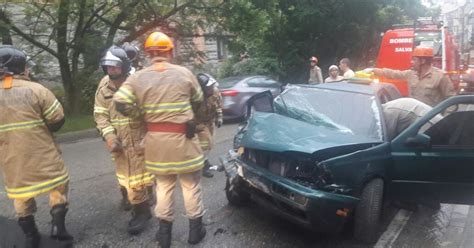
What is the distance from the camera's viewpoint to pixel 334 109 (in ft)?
17.9

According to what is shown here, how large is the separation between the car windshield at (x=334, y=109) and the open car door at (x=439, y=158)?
0.34 meters

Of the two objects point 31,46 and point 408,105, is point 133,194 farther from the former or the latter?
point 31,46

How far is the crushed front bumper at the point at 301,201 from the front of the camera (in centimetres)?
408

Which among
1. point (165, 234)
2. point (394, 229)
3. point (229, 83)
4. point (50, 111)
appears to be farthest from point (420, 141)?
point (229, 83)

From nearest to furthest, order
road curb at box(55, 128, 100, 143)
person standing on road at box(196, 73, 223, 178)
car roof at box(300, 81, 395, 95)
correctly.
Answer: car roof at box(300, 81, 395, 95), person standing on road at box(196, 73, 223, 178), road curb at box(55, 128, 100, 143)

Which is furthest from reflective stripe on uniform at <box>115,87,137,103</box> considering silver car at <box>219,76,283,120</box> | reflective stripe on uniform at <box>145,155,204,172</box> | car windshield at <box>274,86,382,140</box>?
silver car at <box>219,76,283,120</box>

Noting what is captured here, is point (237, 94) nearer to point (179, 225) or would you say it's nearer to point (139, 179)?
point (179, 225)

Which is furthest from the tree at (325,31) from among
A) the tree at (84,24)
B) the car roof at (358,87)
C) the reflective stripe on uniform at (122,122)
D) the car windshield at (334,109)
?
the reflective stripe on uniform at (122,122)

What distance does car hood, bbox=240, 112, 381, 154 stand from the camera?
4359 millimetres

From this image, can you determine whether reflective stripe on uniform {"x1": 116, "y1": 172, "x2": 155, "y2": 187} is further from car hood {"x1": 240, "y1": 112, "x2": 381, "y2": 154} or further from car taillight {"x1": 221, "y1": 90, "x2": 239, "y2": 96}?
car taillight {"x1": 221, "y1": 90, "x2": 239, "y2": 96}

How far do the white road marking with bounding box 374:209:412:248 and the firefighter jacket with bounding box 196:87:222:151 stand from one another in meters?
2.36

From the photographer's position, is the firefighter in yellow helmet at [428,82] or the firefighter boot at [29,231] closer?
the firefighter boot at [29,231]

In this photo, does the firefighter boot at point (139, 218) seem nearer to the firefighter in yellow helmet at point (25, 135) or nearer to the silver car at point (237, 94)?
the firefighter in yellow helmet at point (25, 135)

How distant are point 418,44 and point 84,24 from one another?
8410 millimetres
